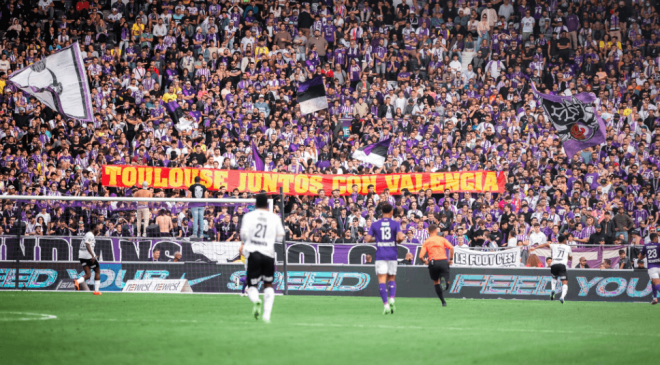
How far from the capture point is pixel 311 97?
2841 cm

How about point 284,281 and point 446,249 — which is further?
point 284,281

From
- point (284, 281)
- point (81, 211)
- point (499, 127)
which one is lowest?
point (284, 281)

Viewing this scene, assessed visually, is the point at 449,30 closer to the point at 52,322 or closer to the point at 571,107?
the point at 571,107

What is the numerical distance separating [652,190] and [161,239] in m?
14.8

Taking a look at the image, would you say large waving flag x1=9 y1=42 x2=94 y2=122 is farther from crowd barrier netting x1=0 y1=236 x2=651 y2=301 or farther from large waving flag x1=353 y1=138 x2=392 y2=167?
large waving flag x1=353 y1=138 x2=392 y2=167

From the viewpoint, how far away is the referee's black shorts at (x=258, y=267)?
476 inches

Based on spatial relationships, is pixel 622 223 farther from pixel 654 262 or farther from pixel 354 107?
pixel 354 107

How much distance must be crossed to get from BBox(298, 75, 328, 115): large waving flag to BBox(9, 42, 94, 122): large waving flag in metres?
7.14

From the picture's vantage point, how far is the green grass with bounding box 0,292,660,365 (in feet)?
29.1

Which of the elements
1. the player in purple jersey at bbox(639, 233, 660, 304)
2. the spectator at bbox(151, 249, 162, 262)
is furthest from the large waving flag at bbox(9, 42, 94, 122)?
the player in purple jersey at bbox(639, 233, 660, 304)

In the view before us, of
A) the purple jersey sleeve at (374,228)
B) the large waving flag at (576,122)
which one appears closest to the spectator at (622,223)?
the large waving flag at (576,122)

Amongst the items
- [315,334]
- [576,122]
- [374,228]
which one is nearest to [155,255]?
[374,228]

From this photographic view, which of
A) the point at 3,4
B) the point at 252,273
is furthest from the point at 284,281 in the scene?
the point at 3,4

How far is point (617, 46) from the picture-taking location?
32.2 metres
